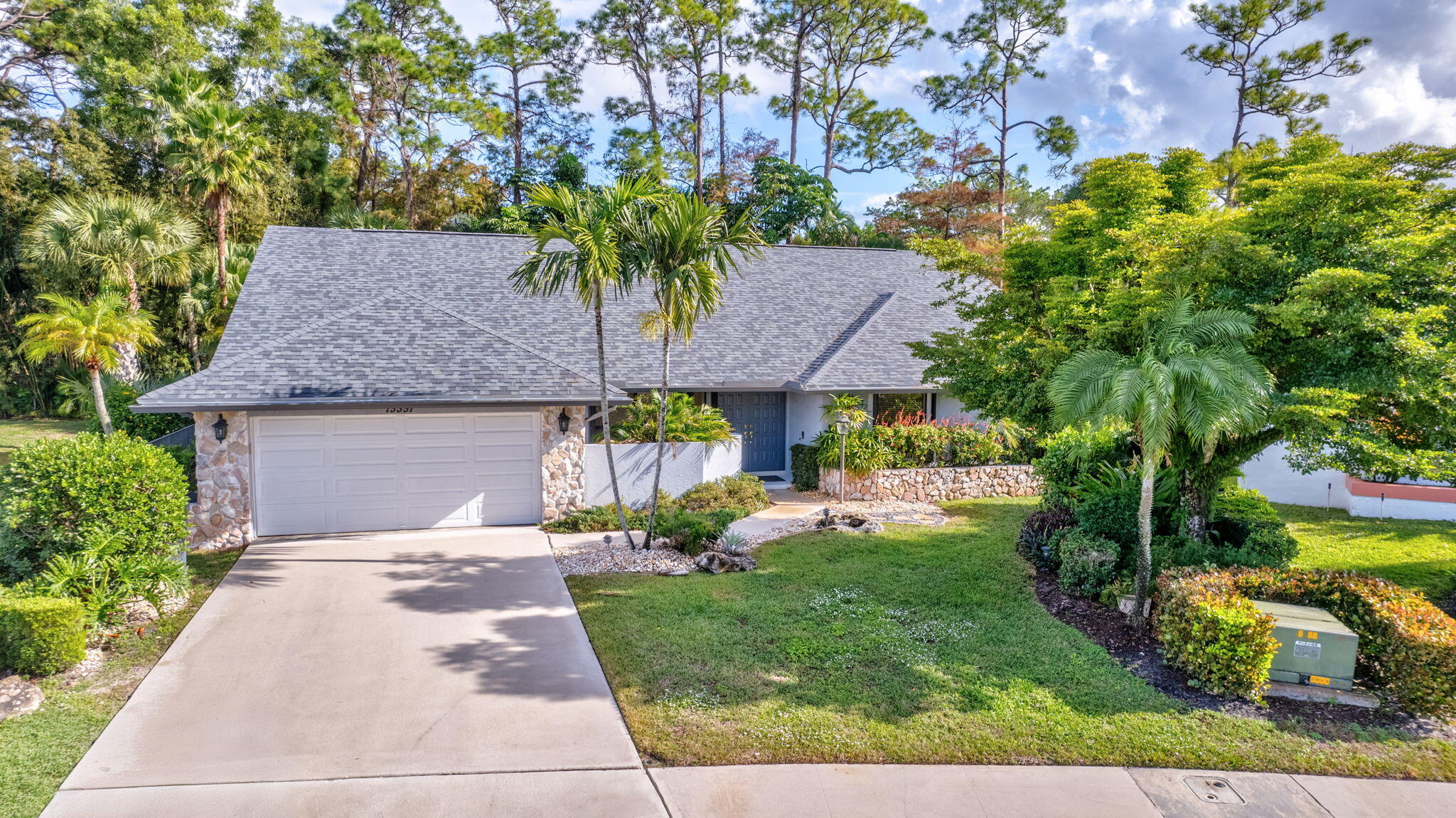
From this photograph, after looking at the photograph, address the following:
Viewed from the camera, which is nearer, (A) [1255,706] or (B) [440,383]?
(A) [1255,706]

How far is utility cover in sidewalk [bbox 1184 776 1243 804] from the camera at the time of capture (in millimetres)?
5242

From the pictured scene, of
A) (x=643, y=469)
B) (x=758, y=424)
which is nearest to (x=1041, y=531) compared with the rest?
(x=643, y=469)

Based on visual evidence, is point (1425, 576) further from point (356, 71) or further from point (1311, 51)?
point (356, 71)

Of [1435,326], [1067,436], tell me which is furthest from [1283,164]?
[1067,436]

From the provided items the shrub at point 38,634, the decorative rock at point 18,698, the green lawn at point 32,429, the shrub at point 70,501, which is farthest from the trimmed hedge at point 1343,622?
the green lawn at point 32,429

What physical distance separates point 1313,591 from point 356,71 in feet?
112

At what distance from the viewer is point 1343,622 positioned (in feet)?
23.3

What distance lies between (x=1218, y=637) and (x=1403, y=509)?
1036 cm

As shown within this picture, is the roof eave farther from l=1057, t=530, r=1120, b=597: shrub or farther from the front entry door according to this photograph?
l=1057, t=530, r=1120, b=597: shrub

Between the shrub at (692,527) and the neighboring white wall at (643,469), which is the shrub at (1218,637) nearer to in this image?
the shrub at (692,527)

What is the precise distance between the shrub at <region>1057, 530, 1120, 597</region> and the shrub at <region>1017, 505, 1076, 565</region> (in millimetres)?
986

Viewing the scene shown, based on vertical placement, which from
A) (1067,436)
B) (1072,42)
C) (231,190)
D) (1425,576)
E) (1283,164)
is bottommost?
(1425,576)

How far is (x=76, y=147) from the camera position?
24500mm

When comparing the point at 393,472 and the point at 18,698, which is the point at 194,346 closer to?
the point at 393,472
